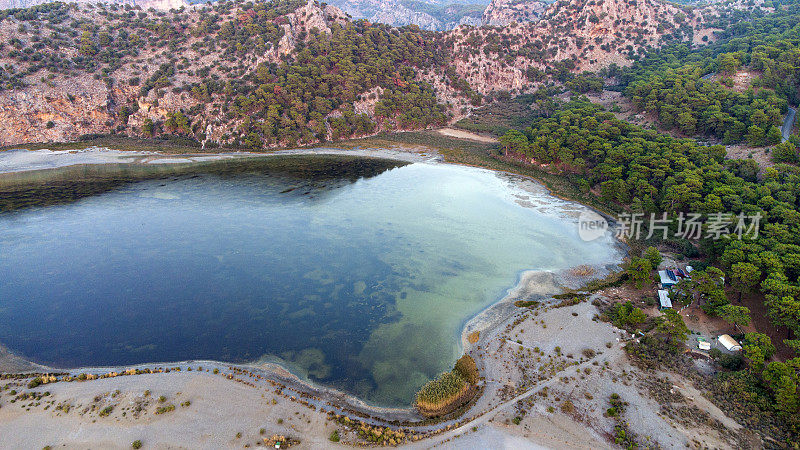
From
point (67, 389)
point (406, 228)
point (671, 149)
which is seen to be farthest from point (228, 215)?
point (671, 149)

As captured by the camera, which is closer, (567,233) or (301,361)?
(301,361)

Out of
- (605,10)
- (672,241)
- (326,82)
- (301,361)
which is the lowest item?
(301,361)

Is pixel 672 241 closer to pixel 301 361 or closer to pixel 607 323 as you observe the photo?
pixel 607 323

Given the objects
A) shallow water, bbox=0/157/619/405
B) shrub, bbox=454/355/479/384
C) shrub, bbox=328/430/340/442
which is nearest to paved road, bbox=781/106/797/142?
shallow water, bbox=0/157/619/405

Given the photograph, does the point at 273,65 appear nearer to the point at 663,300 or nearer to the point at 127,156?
the point at 127,156

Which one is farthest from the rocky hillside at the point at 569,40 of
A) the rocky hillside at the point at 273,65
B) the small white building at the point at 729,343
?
the small white building at the point at 729,343

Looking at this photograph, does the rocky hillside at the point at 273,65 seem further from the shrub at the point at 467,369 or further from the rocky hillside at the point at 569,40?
the shrub at the point at 467,369

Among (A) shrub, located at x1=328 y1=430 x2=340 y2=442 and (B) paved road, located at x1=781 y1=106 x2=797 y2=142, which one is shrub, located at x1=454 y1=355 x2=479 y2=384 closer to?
(A) shrub, located at x1=328 y1=430 x2=340 y2=442
